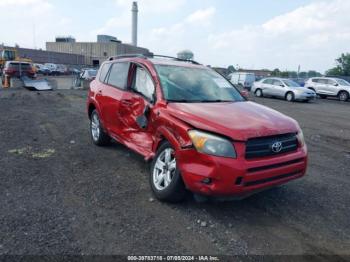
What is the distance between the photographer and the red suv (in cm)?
319

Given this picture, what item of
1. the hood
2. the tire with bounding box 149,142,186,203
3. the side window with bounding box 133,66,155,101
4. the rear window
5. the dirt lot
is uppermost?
the rear window

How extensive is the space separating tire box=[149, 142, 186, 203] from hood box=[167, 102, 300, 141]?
0.50 metres

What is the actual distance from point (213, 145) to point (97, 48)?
268 feet

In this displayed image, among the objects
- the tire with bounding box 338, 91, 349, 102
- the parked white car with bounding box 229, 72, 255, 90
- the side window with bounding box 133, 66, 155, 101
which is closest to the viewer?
the side window with bounding box 133, 66, 155, 101

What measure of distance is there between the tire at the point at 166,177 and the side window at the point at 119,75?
1.77 metres

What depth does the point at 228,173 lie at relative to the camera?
10.2 ft

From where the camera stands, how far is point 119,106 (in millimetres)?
4984

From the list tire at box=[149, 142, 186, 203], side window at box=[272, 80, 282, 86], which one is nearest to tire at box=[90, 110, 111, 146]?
tire at box=[149, 142, 186, 203]

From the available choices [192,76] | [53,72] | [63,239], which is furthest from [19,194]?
[53,72]

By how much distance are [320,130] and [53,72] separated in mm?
44077

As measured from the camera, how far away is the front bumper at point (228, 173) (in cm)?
312

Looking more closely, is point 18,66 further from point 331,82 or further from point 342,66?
point 342,66

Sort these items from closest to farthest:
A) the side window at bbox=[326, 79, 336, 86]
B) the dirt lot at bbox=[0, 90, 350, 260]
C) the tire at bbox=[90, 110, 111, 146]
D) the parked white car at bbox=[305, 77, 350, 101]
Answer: the dirt lot at bbox=[0, 90, 350, 260] < the tire at bbox=[90, 110, 111, 146] < the parked white car at bbox=[305, 77, 350, 101] < the side window at bbox=[326, 79, 336, 86]

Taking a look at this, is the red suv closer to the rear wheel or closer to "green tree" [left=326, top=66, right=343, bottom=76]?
the rear wheel
